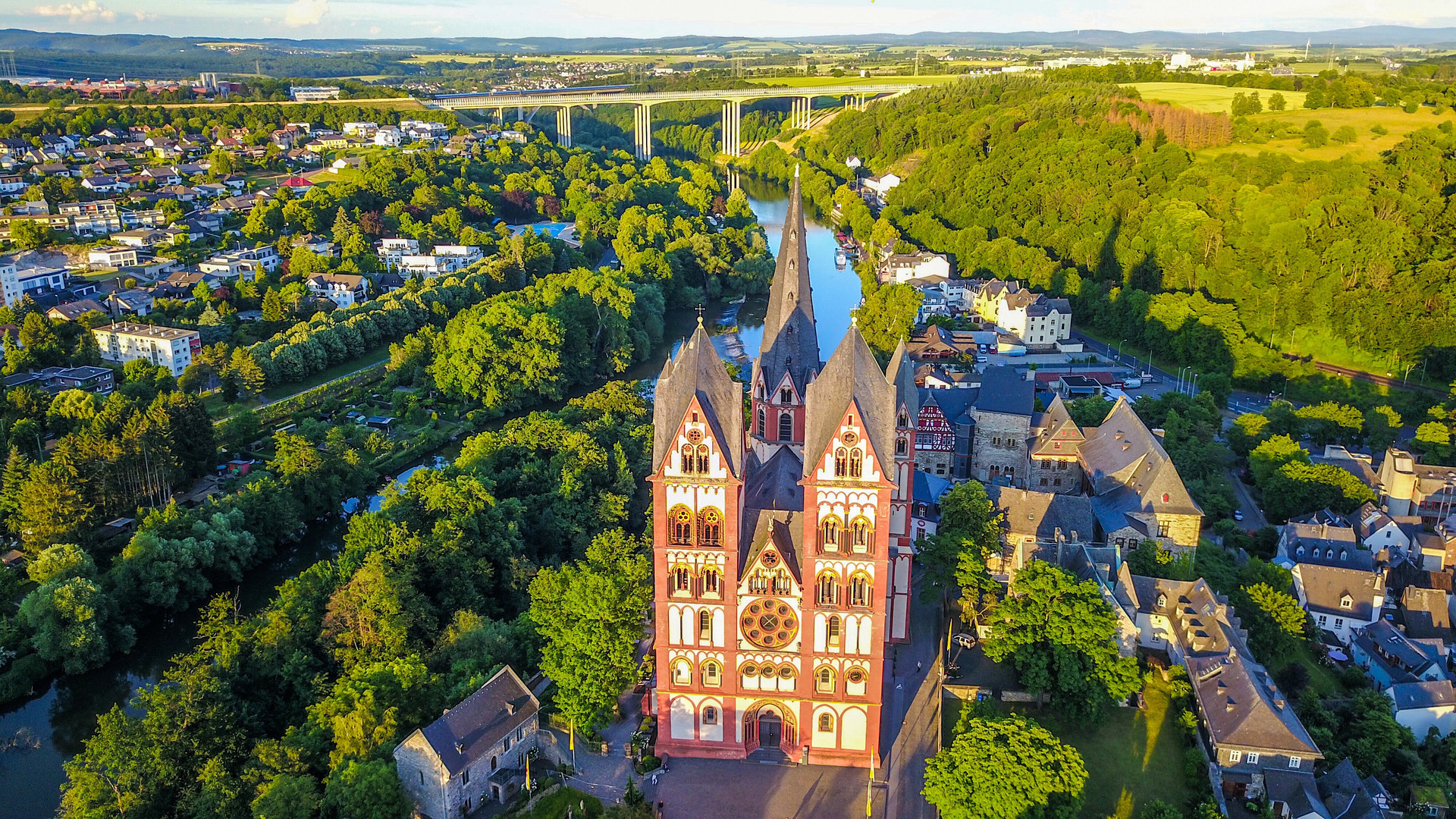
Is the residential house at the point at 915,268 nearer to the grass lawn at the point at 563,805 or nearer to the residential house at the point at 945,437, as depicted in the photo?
the residential house at the point at 945,437

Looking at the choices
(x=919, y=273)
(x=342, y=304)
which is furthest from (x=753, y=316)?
(x=342, y=304)

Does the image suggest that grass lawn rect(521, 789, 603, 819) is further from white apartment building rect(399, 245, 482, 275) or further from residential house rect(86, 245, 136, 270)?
residential house rect(86, 245, 136, 270)

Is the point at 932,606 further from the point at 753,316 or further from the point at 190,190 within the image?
the point at 190,190

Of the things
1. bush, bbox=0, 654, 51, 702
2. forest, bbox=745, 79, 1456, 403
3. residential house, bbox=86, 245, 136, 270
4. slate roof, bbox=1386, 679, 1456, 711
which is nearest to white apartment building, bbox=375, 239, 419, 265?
residential house, bbox=86, 245, 136, 270

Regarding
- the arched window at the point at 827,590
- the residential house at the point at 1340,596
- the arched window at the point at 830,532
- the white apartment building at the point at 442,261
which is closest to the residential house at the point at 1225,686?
the residential house at the point at 1340,596

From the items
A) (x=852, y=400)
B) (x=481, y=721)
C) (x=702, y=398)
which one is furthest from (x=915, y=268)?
(x=481, y=721)

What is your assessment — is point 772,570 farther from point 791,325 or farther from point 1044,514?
point 1044,514
